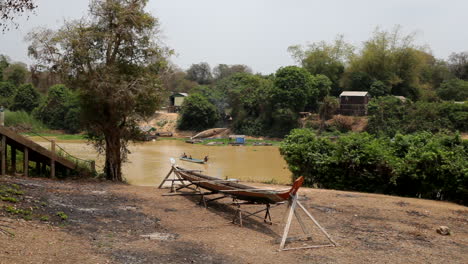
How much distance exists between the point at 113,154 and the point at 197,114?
3796cm

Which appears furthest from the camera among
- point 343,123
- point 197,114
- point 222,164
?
point 197,114

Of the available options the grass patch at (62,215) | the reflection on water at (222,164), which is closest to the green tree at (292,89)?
the reflection on water at (222,164)

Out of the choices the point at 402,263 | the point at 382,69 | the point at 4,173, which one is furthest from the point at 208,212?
the point at 382,69

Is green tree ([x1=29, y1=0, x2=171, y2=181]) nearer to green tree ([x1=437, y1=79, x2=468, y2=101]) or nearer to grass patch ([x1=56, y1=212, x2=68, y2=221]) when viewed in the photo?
grass patch ([x1=56, y1=212, x2=68, y2=221])

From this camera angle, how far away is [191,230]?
8.40 meters

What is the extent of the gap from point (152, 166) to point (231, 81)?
32839 millimetres

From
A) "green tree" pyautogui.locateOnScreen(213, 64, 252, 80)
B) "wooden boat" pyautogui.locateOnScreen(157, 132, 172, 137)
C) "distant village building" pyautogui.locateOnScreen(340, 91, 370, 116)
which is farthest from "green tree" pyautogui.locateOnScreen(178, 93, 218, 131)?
"green tree" pyautogui.locateOnScreen(213, 64, 252, 80)

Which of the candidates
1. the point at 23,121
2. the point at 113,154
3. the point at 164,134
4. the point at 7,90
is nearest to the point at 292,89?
the point at 164,134

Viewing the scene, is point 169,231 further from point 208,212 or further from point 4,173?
point 4,173

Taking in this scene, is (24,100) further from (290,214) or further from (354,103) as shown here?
(290,214)

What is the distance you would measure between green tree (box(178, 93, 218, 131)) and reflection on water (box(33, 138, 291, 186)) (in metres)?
11.0

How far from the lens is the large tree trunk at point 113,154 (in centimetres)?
1454

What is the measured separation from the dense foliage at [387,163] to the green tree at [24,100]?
46704 mm

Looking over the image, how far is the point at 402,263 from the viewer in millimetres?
6695
